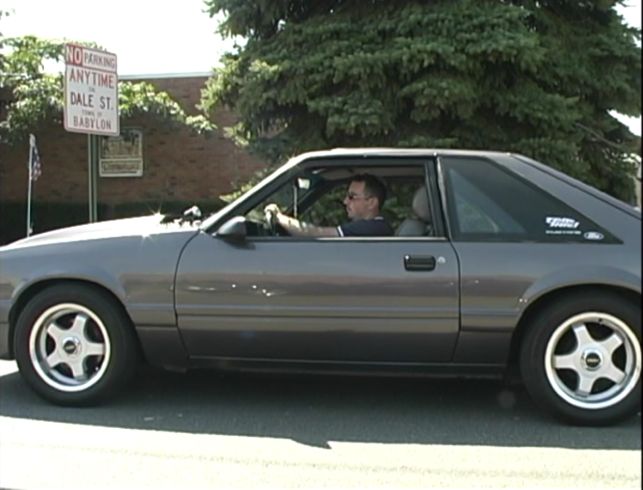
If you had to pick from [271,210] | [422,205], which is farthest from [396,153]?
[271,210]

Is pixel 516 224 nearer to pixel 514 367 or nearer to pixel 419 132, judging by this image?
pixel 514 367

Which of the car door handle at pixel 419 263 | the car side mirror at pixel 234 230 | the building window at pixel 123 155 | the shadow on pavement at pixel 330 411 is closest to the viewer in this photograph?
the shadow on pavement at pixel 330 411

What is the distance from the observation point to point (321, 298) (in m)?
4.33

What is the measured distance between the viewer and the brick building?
16.9 metres

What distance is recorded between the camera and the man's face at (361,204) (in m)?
4.94

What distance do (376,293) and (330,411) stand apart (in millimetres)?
820

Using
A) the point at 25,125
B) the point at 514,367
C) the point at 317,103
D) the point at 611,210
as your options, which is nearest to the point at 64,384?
the point at 514,367

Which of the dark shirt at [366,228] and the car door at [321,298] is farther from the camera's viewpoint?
the dark shirt at [366,228]

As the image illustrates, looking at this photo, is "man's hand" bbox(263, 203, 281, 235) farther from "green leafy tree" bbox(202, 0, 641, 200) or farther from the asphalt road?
"green leafy tree" bbox(202, 0, 641, 200)

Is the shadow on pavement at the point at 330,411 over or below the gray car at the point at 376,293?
below

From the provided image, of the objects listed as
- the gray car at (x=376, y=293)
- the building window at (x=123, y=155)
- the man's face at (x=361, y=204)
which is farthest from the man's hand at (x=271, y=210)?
the building window at (x=123, y=155)

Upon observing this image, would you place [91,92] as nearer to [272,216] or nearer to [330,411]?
[272,216]

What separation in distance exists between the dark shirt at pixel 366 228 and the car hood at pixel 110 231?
2.95 feet

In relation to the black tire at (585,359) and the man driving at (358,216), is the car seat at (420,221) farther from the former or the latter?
the black tire at (585,359)
